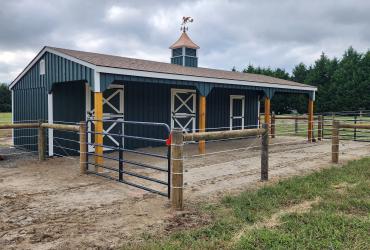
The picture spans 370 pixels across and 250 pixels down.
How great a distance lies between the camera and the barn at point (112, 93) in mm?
8461

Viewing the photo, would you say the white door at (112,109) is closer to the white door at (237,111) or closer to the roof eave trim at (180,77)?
the roof eave trim at (180,77)

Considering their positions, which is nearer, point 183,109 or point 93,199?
point 93,199

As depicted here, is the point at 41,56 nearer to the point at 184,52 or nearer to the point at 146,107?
the point at 146,107

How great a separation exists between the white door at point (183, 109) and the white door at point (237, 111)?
219 cm

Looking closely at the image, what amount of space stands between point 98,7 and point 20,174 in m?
5.63

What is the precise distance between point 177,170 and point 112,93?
6247 mm

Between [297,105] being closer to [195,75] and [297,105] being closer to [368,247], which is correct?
[195,75]

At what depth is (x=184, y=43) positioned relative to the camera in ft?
48.3

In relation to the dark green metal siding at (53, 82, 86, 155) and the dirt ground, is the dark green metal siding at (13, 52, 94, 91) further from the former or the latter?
the dirt ground

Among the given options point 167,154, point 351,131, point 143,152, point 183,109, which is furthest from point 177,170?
point 351,131

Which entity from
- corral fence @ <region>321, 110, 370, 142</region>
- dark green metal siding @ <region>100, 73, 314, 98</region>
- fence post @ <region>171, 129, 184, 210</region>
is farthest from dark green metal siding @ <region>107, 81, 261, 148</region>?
fence post @ <region>171, 129, 184, 210</region>

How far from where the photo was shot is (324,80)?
34.8 meters

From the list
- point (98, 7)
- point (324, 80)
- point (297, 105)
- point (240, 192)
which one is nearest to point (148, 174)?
point (240, 192)

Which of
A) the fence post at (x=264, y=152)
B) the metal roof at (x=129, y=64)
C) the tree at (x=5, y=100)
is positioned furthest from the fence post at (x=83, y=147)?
the tree at (x=5, y=100)
